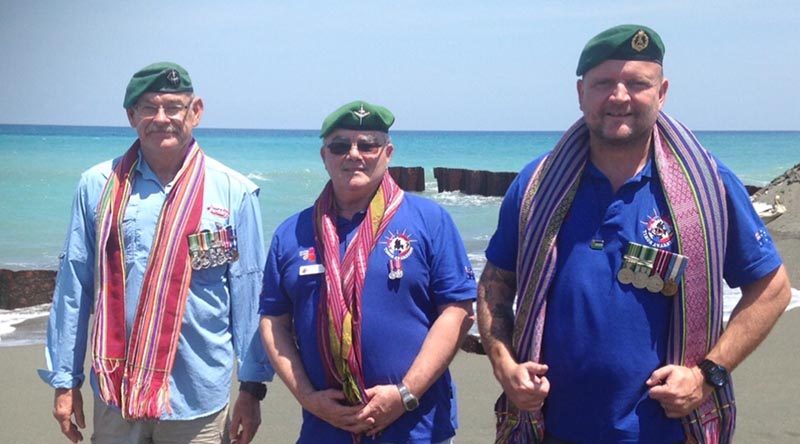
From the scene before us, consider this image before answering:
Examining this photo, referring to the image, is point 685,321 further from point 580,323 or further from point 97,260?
point 97,260

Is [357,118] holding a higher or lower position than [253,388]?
higher

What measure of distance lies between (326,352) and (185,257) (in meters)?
0.72

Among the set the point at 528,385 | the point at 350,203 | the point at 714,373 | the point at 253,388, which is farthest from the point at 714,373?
the point at 253,388

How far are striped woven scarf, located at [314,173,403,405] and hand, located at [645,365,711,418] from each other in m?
1.03

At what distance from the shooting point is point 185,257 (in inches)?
156

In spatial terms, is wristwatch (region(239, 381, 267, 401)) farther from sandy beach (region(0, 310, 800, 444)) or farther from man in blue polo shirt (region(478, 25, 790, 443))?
sandy beach (region(0, 310, 800, 444))

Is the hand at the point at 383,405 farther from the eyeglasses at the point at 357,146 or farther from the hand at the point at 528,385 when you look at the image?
the eyeglasses at the point at 357,146

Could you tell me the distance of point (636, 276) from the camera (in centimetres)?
325

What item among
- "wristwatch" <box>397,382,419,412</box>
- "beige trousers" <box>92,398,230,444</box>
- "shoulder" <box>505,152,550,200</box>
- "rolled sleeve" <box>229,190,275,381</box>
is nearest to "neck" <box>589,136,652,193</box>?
"shoulder" <box>505,152,550,200</box>

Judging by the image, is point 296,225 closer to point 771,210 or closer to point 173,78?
point 173,78

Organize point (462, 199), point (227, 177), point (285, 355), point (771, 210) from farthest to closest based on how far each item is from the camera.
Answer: point (462, 199), point (771, 210), point (227, 177), point (285, 355)

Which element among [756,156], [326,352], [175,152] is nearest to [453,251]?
[326,352]

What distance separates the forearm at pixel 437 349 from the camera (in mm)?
3594

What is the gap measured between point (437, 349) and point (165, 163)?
1369 millimetres
